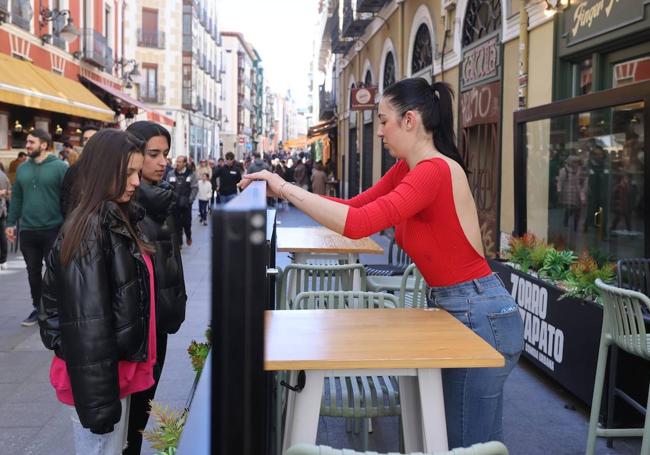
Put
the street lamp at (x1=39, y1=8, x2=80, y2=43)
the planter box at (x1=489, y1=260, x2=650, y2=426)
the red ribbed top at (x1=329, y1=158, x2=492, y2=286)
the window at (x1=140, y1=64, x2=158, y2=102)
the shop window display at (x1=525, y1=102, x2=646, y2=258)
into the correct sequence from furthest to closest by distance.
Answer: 1. the window at (x1=140, y1=64, x2=158, y2=102)
2. the street lamp at (x1=39, y1=8, x2=80, y2=43)
3. the shop window display at (x1=525, y1=102, x2=646, y2=258)
4. the planter box at (x1=489, y1=260, x2=650, y2=426)
5. the red ribbed top at (x1=329, y1=158, x2=492, y2=286)

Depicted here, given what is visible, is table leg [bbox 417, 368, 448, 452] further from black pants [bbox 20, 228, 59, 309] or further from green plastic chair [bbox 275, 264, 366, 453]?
black pants [bbox 20, 228, 59, 309]

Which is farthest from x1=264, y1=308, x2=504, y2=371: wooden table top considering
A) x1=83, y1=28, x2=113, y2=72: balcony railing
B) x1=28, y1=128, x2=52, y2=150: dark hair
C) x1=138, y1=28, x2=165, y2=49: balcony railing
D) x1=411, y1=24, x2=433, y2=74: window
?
x1=138, y1=28, x2=165, y2=49: balcony railing

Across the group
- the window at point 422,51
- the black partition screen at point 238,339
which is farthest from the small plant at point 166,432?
the window at point 422,51

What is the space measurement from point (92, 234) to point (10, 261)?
9.78m

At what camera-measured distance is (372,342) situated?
7.54ft

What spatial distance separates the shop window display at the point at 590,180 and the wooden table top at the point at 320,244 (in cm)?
163

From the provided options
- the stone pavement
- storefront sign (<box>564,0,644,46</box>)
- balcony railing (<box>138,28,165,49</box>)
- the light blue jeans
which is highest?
balcony railing (<box>138,28,165,49</box>)

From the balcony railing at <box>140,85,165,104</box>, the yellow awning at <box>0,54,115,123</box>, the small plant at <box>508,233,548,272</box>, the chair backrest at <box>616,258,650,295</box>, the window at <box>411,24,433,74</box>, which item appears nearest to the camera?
the chair backrest at <box>616,258,650,295</box>

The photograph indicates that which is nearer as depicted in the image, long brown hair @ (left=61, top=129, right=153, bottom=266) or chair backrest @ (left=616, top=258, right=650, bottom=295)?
long brown hair @ (left=61, top=129, right=153, bottom=266)

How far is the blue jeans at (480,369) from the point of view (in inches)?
95.0

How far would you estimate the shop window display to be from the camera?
17.1 ft

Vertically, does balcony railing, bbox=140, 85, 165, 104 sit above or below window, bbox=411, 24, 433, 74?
above

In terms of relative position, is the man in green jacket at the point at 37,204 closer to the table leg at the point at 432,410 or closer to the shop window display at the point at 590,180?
the shop window display at the point at 590,180

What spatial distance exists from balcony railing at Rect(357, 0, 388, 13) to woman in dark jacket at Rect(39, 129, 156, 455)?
15.0m
